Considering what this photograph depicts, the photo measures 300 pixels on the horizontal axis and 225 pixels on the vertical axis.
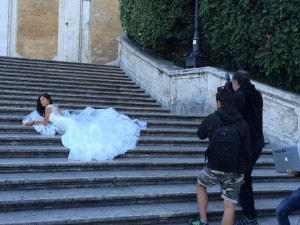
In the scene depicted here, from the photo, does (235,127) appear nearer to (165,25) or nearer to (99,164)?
(99,164)

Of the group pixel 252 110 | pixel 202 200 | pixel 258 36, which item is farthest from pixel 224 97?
pixel 258 36

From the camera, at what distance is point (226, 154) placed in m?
4.16

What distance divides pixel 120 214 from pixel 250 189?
1.51m

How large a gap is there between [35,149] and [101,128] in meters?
1.23

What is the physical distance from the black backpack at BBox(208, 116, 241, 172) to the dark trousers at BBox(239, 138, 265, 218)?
612 mm

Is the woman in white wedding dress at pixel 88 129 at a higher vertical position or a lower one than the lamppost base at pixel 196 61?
lower

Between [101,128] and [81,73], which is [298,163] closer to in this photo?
[101,128]

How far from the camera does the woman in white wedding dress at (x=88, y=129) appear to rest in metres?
6.16

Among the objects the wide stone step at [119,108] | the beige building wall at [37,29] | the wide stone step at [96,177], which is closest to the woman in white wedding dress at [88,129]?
the wide stone step at [96,177]

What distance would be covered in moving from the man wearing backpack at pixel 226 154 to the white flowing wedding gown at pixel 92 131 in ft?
7.07

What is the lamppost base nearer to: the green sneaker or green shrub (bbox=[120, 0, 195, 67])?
green shrub (bbox=[120, 0, 195, 67])

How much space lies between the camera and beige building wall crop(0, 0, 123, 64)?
60.0 feet

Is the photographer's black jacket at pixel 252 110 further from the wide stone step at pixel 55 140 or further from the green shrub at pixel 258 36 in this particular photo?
the green shrub at pixel 258 36

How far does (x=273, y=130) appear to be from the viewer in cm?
754
